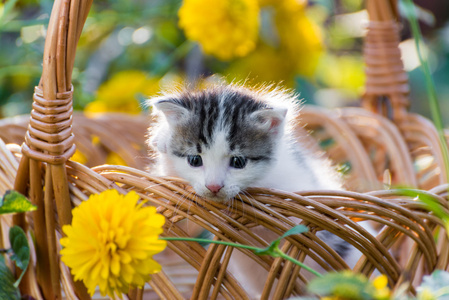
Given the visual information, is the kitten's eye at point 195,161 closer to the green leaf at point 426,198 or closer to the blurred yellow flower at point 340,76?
the green leaf at point 426,198

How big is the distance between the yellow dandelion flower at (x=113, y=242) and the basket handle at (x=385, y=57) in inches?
42.8

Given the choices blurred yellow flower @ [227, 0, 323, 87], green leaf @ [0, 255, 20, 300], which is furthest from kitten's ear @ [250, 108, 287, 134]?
blurred yellow flower @ [227, 0, 323, 87]

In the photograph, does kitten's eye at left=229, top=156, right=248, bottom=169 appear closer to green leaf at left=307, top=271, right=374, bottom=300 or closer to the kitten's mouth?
the kitten's mouth

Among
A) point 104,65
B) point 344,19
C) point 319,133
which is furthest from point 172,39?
point 344,19

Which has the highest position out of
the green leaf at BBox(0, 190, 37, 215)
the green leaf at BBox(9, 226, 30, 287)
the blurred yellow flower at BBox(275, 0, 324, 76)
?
the blurred yellow flower at BBox(275, 0, 324, 76)

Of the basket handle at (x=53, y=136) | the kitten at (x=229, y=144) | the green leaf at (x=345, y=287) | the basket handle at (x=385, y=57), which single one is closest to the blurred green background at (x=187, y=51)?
the basket handle at (x=385, y=57)

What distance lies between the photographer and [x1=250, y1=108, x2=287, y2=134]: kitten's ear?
104 cm

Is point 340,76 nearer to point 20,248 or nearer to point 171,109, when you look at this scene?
point 171,109

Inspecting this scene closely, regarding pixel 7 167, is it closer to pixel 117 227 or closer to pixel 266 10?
pixel 117 227

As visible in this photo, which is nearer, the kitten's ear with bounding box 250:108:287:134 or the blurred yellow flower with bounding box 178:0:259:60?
the kitten's ear with bounding box 250:108:287:134

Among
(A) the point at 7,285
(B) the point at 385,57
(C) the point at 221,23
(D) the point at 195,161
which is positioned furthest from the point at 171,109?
(B) the point at 385,57

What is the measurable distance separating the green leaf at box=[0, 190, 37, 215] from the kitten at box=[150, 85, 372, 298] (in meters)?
0.29

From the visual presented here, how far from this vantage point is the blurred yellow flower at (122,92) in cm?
184

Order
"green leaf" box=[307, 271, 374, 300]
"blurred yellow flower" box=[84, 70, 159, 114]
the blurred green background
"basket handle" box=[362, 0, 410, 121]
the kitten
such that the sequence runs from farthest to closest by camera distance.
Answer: "blurred yellow flower" box=[84, 70, 159, 114] → the blurred green background → "basket handle" box=[362, 0, 410, 121] → the kitten → "green leaf" box=[307, 271, 374, 300]
